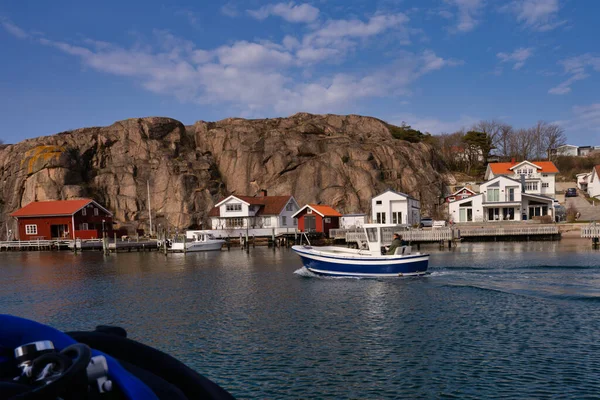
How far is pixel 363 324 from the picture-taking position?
18391 millimetres

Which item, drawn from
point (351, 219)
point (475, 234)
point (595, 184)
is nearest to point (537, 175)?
point (595, 184)

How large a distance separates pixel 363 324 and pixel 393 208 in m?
59.1

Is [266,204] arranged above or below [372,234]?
above

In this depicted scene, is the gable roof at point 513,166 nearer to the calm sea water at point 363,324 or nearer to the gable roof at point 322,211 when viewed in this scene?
the gable roof at point 322,211

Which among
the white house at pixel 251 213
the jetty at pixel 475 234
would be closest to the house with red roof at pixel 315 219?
the white house at pixel 251 213

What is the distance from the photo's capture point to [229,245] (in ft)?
218

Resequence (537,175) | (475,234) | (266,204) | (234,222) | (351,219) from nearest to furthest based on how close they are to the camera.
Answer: (475,234), (234,222), (266,204), (351,219), (537,175)

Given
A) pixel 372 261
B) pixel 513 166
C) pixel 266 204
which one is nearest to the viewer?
pixel 372 261

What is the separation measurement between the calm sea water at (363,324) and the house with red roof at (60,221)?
39.4 metres

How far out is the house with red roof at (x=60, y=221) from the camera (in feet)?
241

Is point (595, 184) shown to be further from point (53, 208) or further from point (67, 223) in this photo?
point (53, 208)

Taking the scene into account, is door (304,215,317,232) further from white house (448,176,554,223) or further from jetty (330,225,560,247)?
white house (448,176,554,223)

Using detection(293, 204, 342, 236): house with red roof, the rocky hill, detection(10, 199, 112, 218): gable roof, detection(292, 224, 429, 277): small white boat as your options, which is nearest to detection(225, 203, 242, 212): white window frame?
detection(293, 204, 342, 236): house with red roof

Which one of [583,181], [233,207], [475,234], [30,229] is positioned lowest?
[475,234]
